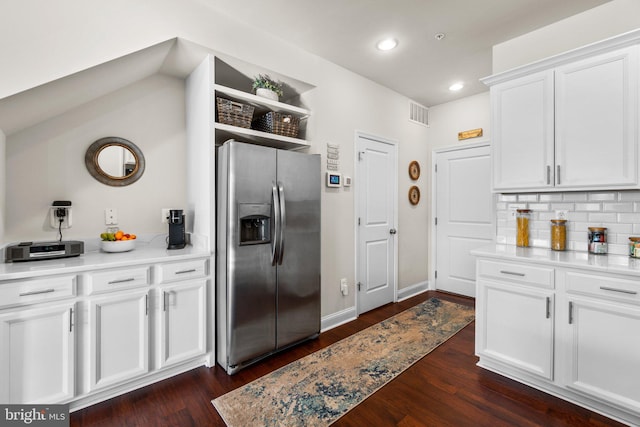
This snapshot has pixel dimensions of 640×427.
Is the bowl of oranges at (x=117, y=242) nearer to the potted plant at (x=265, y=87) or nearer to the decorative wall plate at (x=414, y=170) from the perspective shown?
the potted plant at (x=265, y=87)

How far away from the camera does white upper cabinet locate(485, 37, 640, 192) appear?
197cm

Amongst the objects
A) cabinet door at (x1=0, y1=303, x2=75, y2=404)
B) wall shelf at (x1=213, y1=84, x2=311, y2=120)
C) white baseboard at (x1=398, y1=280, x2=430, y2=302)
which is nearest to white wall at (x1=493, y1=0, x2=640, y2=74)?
wall shelf at (x1=213, y1=84, x2=311, y2=120)

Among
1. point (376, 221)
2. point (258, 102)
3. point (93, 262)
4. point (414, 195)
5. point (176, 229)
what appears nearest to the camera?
point (93, 262)

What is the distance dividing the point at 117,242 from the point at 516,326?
3.01m

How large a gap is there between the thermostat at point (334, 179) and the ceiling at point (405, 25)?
1.20 m

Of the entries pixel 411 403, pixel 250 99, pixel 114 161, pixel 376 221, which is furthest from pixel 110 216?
pixel 376 221

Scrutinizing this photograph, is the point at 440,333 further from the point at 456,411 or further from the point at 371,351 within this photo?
the point at 456,411

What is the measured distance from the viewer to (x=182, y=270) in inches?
86.9

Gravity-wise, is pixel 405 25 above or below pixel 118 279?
above

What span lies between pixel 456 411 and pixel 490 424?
0.19m

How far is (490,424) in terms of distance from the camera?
69.4 inches

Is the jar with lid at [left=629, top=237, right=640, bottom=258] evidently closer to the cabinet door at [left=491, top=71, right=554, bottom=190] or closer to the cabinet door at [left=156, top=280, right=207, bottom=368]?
the cabinet door at [left=491, top=71, right=554, bottom=190]

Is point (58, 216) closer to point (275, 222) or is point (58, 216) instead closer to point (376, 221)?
Answer: point (275, 222)

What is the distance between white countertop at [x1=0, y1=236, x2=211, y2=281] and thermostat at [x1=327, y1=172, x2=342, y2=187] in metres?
1.44
